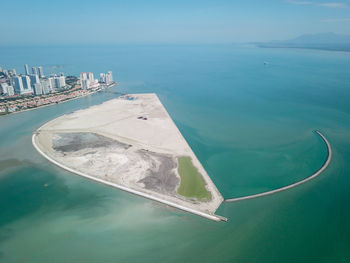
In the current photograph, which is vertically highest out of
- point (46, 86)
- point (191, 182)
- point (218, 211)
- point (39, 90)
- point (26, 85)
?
point (26, 85)

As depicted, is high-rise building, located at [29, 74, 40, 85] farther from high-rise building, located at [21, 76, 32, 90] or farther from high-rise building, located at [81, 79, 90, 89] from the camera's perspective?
high-rise building, located at [81, 79, 90, 89]

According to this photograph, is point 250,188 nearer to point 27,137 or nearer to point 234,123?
point 234,123

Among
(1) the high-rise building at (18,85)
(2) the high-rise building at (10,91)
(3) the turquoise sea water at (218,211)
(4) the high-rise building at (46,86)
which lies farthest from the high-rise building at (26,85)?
(3) the turquoise sea water at (218,211)

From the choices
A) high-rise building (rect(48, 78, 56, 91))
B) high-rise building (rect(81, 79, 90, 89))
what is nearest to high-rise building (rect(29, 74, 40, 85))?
high-rise building (rect(48, 78, 56, 91))

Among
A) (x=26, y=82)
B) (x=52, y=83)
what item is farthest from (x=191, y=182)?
(x=52, y=83)

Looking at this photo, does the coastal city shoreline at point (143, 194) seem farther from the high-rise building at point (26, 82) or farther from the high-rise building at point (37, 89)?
the high-rise building at point (26, 82)

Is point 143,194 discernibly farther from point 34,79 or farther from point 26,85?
point 34,79

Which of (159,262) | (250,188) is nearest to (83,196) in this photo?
(159,262)
